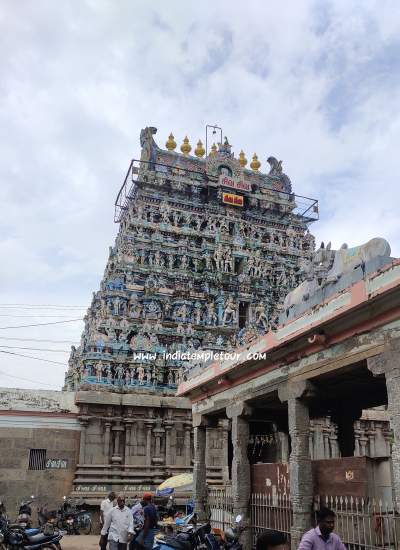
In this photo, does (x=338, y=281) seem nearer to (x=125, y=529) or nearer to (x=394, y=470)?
(x=394, y=470)

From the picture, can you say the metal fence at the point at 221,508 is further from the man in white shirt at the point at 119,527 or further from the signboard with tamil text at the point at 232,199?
the signboard with tamil text at the point at 232,199

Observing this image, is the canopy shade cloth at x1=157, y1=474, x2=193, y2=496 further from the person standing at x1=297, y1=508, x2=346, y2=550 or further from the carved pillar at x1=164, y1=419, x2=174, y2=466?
the person standing at x1=297, y1=508, x2=346, y2=550

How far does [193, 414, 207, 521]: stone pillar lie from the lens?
589 inches

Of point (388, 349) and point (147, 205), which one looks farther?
point (147, 205)

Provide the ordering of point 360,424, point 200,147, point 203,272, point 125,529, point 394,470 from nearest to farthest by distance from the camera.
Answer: point 394,470 < point 125,529 < point 360,424 < point 203,272 < point 200,147

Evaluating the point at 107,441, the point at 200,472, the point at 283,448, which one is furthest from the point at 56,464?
the point at 283,448

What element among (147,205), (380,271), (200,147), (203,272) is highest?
(200,147)

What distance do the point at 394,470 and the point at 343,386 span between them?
366cm

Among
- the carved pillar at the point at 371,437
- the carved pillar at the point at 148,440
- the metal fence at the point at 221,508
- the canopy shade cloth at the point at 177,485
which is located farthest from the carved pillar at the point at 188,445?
the carved pillar at the point at 371,437

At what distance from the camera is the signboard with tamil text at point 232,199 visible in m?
33.6

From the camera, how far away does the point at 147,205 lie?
31.5m

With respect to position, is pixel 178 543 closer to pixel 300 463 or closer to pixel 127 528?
pixel 127 528

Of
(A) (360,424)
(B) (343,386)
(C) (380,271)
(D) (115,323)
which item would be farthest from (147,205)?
(C) (380,271)

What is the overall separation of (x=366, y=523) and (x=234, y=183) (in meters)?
27.2
